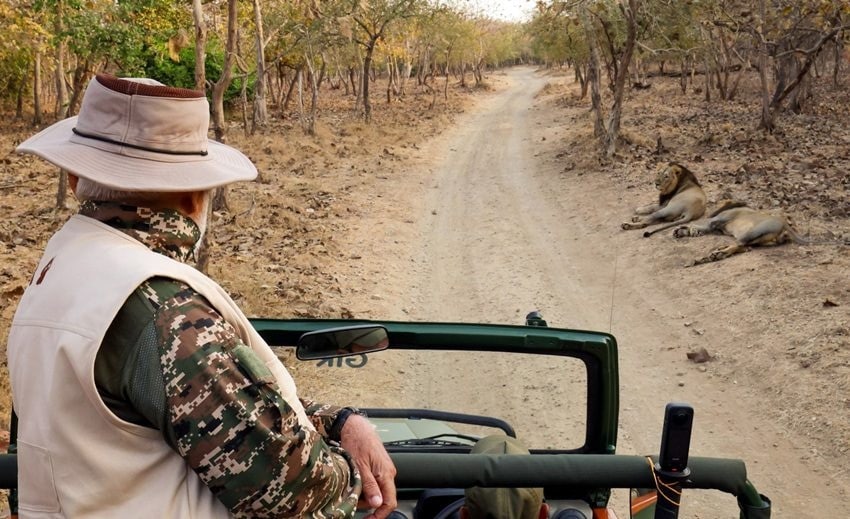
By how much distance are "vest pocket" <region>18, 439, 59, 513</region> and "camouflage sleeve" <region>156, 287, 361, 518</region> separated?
270 mm

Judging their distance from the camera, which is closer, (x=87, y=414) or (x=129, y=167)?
(x=87, y=414)

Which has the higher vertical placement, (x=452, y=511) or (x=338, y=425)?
(x=338, y=425)

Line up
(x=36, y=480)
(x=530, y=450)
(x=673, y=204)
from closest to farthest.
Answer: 1. (x=36, y=480)
2. (x=530, y=450)
3. (x=673, y=204)

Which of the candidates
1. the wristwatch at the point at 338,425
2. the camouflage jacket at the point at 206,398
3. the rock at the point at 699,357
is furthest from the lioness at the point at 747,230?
the camouflage jacket at the point at 206,398

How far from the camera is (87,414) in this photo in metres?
1.29

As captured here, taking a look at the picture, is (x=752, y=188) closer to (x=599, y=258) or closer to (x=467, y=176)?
(x=599, y=258)

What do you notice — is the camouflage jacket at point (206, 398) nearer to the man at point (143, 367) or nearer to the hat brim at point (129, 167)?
the man at point (143, 367)

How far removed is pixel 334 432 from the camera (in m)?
1.73

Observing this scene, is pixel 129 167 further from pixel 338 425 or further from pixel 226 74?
pixel 226 74

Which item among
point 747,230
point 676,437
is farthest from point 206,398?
point 747,230

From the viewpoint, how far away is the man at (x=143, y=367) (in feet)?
4.08

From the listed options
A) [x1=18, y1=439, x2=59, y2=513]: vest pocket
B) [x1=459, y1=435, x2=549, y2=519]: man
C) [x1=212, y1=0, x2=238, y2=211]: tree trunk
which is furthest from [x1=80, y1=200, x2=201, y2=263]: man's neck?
[x1=212, y1=0, x2=238, y2=211]: tree trunk

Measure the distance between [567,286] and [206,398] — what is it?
8.64 metres

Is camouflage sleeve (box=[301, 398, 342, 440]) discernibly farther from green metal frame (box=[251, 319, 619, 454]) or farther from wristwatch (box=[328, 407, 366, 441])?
green metal frame (box=[251, 319, 619, 454])
